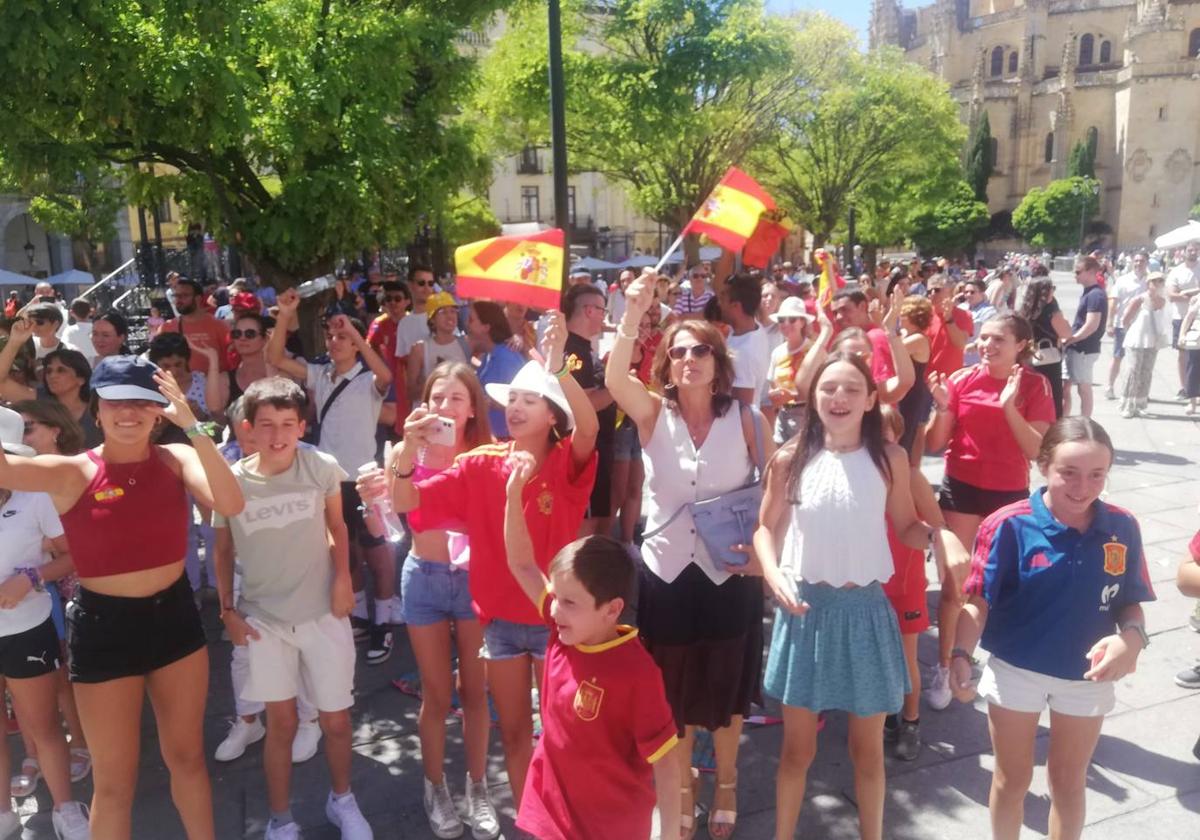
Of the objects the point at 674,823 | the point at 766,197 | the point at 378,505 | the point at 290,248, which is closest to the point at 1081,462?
the point at 674,823

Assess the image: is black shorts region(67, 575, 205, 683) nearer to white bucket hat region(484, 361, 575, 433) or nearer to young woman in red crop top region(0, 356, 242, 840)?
young woman in red crop top region(0, 356, 242, 840)

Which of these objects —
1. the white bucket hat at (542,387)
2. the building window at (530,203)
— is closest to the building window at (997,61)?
the building window at (530,203)

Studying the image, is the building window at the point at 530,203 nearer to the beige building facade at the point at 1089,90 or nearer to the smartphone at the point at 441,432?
the smartphone at the point at 441,432

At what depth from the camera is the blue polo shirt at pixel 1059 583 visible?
273cm

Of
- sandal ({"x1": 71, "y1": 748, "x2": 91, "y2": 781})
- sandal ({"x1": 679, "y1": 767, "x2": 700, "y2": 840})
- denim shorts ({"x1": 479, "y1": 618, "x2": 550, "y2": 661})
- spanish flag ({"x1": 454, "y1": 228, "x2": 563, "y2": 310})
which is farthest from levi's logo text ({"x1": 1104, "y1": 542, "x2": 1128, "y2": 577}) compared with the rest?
sandal ({"x1": 71, "y1": 748, "x2": 91, "y2": 781})

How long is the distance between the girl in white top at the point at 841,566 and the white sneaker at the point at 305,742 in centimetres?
223

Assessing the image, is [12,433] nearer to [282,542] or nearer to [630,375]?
[282,542]

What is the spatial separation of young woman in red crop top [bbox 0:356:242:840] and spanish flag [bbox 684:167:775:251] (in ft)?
9.63

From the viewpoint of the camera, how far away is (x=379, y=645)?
509cm

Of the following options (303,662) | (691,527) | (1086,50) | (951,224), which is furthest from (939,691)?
(1086,50)

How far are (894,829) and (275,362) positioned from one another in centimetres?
394

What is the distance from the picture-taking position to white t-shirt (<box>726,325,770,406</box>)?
5281 mm

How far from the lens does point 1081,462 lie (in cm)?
267

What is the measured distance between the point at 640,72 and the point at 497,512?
17015 millimetres
